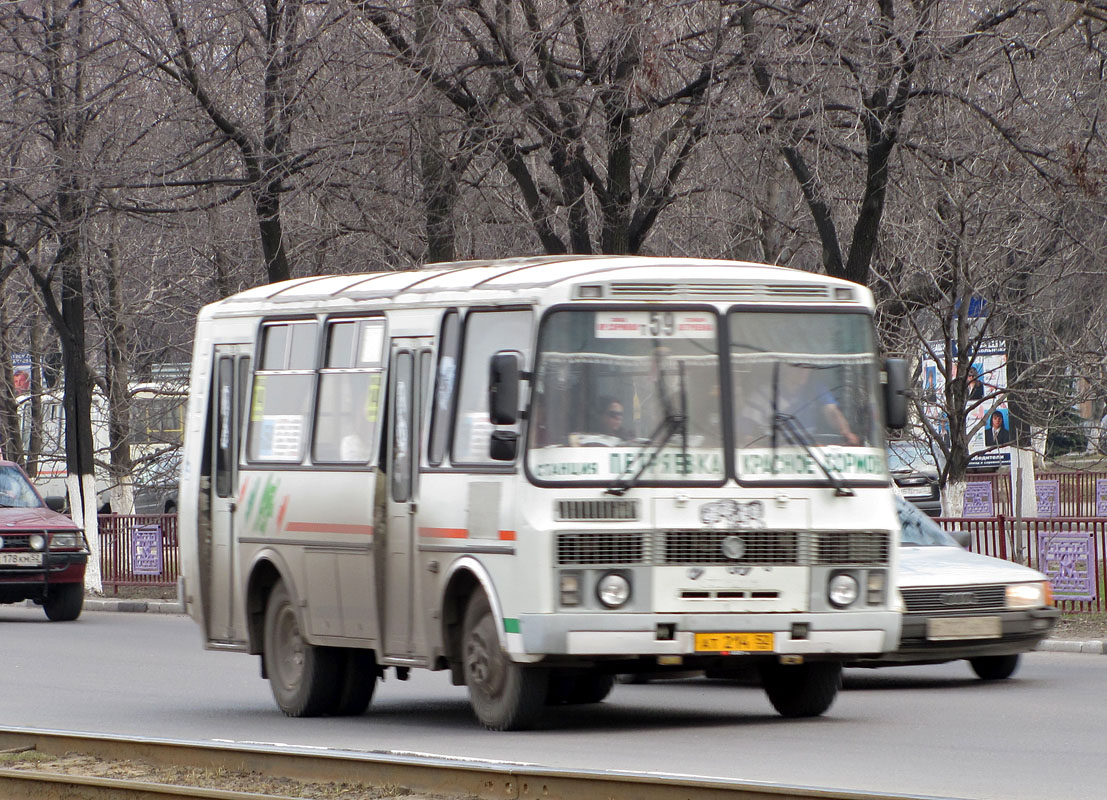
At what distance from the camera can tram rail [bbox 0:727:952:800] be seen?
7965 mm

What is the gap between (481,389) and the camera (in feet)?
37.9

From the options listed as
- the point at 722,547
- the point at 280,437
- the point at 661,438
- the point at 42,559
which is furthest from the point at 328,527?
the point at 42,559

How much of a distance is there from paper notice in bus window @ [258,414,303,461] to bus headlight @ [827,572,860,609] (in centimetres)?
368

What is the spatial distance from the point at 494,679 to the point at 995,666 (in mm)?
5067

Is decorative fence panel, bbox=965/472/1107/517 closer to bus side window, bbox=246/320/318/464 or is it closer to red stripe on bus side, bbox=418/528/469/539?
bus side window, bbox=246/320/318/464

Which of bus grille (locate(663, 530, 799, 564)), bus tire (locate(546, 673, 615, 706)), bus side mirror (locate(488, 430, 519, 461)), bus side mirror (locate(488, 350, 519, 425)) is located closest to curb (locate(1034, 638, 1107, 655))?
bus tire (locate(546, 673, 615, 706))

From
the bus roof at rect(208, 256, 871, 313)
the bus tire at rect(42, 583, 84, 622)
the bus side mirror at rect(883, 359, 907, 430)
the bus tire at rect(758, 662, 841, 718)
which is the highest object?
the bus roof at rect(208, 256, 871, 313)

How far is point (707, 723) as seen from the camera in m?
12.2

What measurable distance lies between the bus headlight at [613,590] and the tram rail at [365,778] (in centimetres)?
140

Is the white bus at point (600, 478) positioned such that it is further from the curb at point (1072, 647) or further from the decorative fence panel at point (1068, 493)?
the decorative fence panel at point (1068, 493)

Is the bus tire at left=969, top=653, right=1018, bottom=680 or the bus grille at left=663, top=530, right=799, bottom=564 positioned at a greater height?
the bus grille at left=663, top=530, right=799, bottom=564

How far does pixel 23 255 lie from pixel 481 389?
1885 cm

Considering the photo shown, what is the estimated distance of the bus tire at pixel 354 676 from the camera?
43.3 feet

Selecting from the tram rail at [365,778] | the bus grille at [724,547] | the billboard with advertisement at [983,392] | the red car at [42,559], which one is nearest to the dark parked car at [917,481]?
the billboard with advertisement at [983,392]
